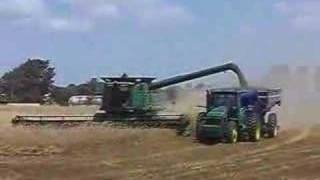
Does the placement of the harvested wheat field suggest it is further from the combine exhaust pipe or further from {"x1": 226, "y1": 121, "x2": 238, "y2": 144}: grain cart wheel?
the combine exhaust pipe

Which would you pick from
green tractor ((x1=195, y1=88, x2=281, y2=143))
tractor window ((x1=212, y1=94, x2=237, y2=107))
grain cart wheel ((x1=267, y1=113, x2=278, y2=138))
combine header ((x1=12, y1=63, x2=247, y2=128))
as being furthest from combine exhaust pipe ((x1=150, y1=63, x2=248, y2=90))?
tractor window ((x1=212, y1=94, x2=237, y2=107))

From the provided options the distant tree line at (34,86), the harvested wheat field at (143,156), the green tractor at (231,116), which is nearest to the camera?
the harvested wheat field at (143,156)

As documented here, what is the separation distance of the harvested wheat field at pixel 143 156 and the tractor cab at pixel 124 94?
366 centimetres

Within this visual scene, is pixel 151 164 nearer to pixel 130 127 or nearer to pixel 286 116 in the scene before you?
pixel 130 127

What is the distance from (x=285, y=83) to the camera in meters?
57.6

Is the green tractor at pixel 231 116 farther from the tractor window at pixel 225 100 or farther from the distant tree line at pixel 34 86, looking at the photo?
the distant tree line at pixel 34 86

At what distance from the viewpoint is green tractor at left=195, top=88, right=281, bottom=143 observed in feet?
106

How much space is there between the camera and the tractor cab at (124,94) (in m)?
41.5

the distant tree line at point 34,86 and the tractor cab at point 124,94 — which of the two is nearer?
the tractor cab at point 124,94

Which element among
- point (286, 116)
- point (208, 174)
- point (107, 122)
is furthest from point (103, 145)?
point (286, 116)

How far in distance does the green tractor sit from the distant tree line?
9245cm

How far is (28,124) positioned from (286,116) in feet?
68.7

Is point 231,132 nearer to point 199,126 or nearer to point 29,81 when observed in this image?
point 199,126

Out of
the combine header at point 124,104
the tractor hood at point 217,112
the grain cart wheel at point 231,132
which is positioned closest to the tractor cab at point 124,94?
the combine header at point 124,104
